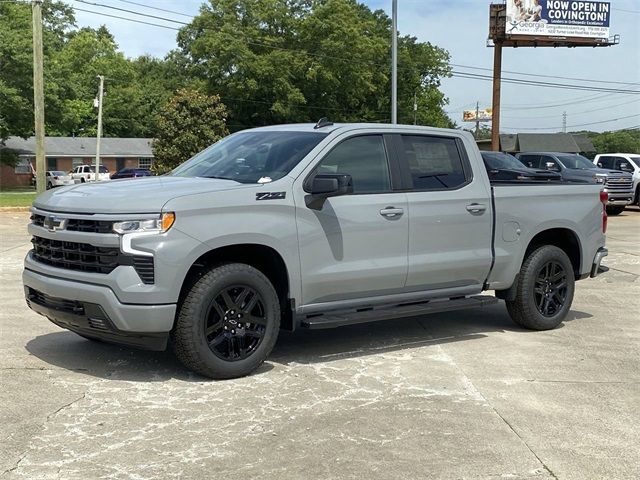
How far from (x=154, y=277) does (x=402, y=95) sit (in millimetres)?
69839

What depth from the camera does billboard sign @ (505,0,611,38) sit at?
4509 cm

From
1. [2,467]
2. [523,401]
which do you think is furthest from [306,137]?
[2,467]

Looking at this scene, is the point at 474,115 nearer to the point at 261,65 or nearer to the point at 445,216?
the point at 261,65

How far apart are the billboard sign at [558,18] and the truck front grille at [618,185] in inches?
924

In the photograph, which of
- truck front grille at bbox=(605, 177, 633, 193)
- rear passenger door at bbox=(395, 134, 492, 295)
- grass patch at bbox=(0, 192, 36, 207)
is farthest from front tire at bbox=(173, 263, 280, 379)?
grass patch at bbox=(0, 192, 36, 207)

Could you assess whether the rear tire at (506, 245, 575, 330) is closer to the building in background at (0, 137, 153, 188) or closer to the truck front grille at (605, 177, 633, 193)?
the truck front grille at (605, 177, 633, 193)

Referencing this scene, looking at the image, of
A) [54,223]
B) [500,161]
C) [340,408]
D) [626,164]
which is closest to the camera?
[340,408]

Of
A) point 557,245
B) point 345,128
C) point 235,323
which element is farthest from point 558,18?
point 235,323

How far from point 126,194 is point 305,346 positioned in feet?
7.50

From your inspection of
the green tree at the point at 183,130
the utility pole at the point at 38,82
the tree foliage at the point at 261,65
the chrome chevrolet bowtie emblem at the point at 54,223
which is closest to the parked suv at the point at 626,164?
the utility pole at the point at 38,82

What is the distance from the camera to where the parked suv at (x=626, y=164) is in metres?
24.8

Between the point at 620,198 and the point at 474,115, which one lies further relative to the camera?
the point at 474,115

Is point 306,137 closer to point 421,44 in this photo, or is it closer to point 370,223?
point 370,223

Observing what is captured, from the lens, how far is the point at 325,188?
5.63 meters
